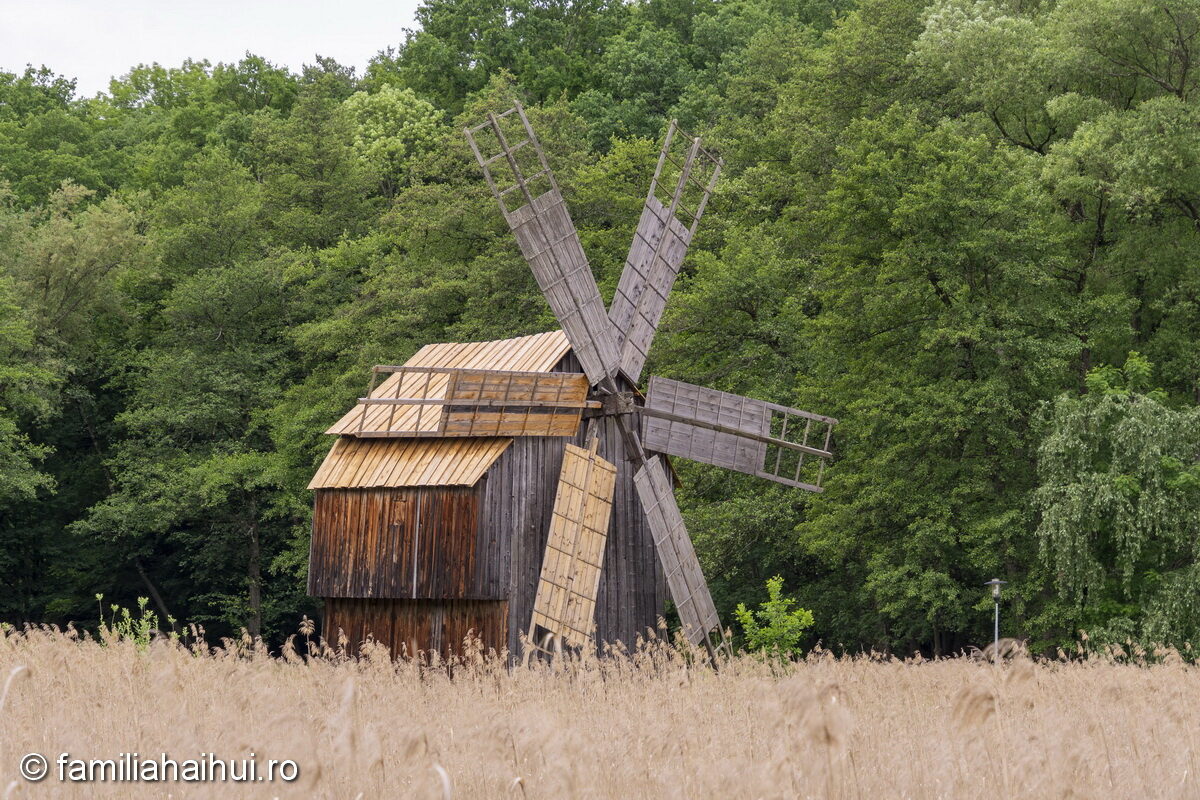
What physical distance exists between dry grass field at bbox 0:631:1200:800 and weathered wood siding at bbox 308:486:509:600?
8.20 m

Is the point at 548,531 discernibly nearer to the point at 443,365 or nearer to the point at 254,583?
the point at 443,365

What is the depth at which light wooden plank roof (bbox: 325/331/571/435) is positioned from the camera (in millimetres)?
19297

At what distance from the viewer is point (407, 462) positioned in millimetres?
19422

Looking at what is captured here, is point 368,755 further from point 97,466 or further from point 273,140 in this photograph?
point 273,140

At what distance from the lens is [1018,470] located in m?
26.8

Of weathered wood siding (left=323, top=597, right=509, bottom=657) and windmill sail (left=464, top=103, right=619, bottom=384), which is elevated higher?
windmill sail (left=464, top=103, right=619, bottom=384)

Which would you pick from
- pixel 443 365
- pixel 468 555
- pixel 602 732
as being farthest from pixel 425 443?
pixel 602 732

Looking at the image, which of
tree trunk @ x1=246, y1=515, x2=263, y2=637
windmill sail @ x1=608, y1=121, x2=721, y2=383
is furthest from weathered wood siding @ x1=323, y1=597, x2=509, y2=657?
tree trunk @ x1=246, y1=515, x2=263, y2=637

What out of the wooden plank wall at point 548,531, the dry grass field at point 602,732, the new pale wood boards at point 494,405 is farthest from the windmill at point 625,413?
the dry grass field at point 602,732

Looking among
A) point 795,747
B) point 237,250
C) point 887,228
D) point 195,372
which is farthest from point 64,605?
point 795,747

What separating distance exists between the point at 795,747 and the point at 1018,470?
71.4 ft

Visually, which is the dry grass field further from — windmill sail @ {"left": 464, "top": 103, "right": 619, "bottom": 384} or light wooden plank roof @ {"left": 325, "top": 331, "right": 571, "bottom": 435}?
light wooden plank roof @ {"left": 325, "top": 331, "right": 571, "bottom": 435}

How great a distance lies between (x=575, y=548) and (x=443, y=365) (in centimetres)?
446

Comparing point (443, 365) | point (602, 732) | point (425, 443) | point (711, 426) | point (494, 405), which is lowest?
point (425, 443)
